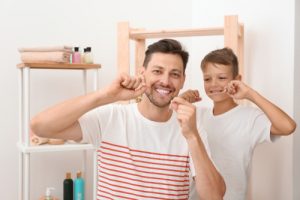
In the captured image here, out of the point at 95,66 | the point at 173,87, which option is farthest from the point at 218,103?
the point at 95,66

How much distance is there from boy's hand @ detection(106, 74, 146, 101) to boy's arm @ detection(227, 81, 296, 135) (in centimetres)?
48

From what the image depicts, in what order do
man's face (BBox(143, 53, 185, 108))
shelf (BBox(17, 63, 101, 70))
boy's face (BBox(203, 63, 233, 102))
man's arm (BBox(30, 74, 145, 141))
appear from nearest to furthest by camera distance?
1. man's arm (BBox(30, 74, 145, 141))
2. man's face (BBox(143, 53, 185, 108))
3. boy's face (BBox(203, 63, 233, 102))
4. shelf (BBox(17, 63, 101, 70))

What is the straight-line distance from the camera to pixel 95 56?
2258 millimetres

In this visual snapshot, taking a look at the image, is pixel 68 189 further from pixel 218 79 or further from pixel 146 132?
pixel 218 79

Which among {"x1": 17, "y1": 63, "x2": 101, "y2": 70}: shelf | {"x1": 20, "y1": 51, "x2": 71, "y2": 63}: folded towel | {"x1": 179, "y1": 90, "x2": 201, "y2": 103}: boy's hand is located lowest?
{"x1": 179, "y1": 90, "x2": 201, "y2": 103}: boy's hand

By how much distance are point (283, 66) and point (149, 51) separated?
804 mm

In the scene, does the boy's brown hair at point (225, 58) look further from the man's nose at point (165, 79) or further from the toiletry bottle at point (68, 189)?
the toiletry bottle at point (68, 189)

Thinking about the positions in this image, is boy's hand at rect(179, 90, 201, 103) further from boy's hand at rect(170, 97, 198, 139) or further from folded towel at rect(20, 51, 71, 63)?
folded towel at rect(20, 51, 71, 63)

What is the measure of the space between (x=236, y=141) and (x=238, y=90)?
21 centimetres

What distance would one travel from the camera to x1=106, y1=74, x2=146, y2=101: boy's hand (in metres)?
1.24

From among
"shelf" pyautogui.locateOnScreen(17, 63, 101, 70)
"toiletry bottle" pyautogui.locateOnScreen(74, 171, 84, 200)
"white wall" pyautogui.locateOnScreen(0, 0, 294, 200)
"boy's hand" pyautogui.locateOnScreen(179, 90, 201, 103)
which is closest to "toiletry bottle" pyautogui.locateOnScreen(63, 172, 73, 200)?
"toiletry bottle" pyautogui.locateOnScreen(74, 171, 84, 200)

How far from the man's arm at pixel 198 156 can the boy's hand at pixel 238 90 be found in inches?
14.7

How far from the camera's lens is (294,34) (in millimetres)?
1873

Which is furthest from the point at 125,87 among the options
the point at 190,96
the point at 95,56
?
the point at 95,56
